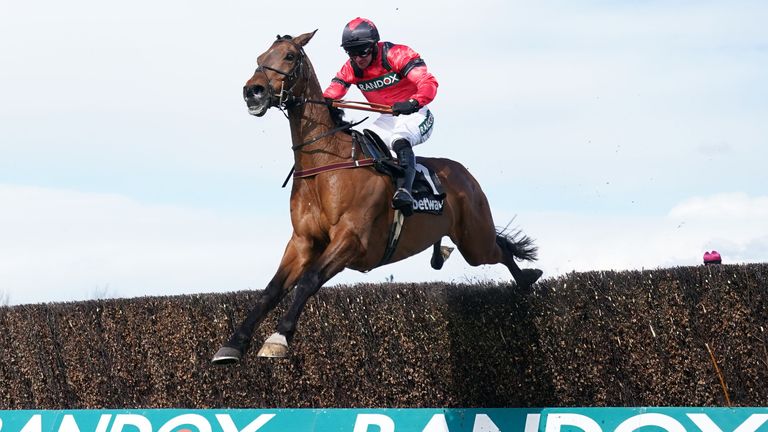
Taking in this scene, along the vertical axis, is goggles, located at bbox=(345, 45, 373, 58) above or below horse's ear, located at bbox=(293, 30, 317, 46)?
below

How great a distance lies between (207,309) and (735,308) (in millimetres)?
5561

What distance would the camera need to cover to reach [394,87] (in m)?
8.78

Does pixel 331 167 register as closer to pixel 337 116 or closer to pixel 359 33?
pixel 337 116

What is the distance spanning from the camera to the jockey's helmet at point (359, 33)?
8.35 meters

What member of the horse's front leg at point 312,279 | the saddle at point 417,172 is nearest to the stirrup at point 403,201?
the saddle at point 417,172

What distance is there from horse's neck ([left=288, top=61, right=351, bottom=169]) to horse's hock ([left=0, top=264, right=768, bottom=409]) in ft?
8.94

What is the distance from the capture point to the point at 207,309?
1218cm

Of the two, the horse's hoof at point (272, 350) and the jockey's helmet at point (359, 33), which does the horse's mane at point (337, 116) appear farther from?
the horse's hoof at point (272, 350)

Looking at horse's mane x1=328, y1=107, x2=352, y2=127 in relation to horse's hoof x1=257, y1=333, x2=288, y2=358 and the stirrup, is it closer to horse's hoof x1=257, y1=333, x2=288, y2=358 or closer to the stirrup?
the stirrup

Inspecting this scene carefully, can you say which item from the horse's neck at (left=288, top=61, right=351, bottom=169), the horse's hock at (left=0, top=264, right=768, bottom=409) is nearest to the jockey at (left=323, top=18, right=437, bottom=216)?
the horse's neck at (left=288, top=61, right=351, bottom=169)

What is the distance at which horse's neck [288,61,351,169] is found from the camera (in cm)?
823

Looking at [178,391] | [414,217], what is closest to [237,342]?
[414,217]

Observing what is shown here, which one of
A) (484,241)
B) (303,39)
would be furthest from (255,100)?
(484,241)

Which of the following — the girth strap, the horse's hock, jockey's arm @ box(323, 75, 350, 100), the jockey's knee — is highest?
jockey's arm @ box(323, 75, 350, 100)
